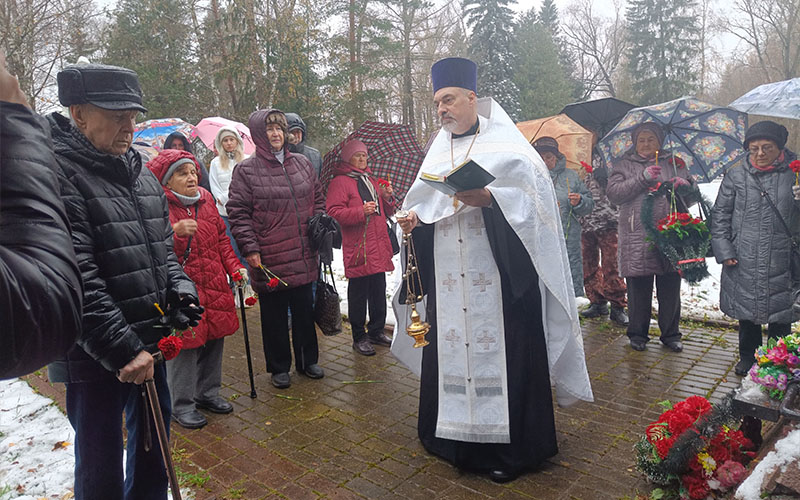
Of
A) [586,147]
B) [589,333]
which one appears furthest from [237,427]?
[586,147]

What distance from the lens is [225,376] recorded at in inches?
214

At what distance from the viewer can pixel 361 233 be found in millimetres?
5926

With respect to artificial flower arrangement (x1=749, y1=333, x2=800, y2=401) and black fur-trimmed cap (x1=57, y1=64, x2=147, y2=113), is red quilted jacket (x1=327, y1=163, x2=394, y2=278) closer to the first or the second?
black fur-trimmed cap (x1=57, y1=64, x2=147, y2=113)

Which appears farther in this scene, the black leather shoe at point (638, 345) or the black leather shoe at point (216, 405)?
the black leather shoe at point (638, 345)

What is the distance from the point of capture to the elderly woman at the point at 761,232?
4602 mm

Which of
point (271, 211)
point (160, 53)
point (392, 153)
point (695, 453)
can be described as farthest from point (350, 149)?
point (160, 53)

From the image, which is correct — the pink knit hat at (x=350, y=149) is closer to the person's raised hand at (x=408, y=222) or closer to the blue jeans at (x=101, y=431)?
the person's raised hand at (x=408, y=222)

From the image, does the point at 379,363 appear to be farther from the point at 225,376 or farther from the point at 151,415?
the point at 151,415

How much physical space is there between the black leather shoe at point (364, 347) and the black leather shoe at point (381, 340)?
0.14m

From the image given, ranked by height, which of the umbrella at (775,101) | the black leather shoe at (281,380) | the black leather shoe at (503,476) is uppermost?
the umbrella at (775,101)

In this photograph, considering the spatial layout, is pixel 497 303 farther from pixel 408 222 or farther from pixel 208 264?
pixel 208 264

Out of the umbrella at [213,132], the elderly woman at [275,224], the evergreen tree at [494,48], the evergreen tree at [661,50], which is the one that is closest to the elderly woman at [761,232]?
the elderly woman at [275,224]

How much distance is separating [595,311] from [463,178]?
4.71 m

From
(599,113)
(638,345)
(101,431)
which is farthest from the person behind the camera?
(599,113)
